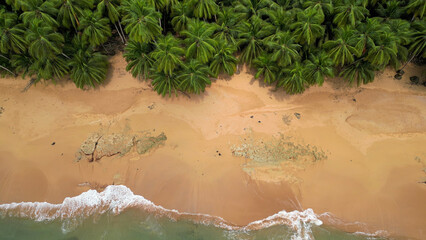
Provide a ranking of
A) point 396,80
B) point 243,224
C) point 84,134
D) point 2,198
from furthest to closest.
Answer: point 396,80
point 84,134
point 2,198
point 243,224

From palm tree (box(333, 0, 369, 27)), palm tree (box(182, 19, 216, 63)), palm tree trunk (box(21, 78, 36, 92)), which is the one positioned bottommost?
palm tree trunk (box(21, 78, 36, 92))

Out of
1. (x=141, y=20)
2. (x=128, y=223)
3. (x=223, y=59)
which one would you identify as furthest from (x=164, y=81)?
(x=128, y=223)

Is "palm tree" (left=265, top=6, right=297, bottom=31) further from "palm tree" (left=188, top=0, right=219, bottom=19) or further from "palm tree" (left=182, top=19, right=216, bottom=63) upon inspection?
"palm tree" (left=182, top=19, right=216, bottom=63)

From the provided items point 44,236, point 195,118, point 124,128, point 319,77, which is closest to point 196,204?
point 195,118

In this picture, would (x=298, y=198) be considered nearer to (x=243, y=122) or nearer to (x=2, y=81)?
(x=243, y=122)

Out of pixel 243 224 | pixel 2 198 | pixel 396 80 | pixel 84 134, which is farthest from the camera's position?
pixel 396 80

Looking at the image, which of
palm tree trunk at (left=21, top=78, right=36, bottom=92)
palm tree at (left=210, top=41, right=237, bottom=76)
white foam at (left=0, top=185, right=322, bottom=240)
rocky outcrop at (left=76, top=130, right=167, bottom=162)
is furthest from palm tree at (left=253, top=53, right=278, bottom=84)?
palm tree trunk at (left=21, top=78, right=36, bottom=92)

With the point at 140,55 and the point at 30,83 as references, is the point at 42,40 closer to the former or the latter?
the point at 140,55
